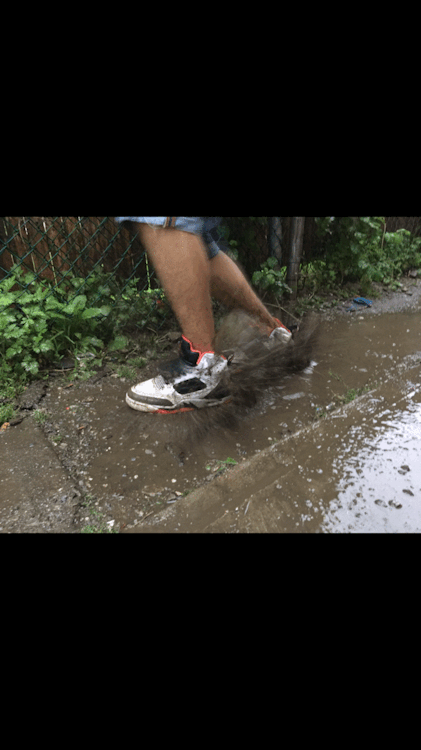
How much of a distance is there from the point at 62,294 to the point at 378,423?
177 cm

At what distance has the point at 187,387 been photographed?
1.94 meters

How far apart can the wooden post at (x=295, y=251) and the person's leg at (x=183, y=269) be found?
52.0 inches

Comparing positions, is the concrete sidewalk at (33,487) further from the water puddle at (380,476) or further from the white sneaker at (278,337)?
the white sneaker at (278,337)

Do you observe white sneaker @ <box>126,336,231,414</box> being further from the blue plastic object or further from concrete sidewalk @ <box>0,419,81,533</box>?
the blue plastic object

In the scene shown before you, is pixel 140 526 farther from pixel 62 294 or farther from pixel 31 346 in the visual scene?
pixel 62 294

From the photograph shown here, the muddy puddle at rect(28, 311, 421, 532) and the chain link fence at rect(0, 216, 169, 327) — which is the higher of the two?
the chain link fence at rect(0, 216, 169, 327)

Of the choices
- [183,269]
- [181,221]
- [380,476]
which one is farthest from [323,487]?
[181,221]

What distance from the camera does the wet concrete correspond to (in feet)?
4.31

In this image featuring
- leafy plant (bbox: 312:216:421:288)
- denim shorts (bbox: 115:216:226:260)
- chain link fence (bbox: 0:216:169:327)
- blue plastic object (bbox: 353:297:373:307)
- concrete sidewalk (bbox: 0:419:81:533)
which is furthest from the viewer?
blue plastic object (bbox: 353:297:373:307)

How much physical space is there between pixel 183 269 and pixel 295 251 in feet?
4.78

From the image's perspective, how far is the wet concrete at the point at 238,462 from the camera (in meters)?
1.31

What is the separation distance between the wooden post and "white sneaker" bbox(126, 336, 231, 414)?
51.1 inches

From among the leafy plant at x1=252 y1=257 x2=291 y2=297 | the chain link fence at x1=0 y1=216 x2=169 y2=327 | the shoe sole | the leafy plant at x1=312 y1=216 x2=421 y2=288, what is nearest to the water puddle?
the shoe sole

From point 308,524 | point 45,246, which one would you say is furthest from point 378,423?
point 45,246
